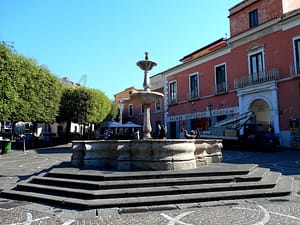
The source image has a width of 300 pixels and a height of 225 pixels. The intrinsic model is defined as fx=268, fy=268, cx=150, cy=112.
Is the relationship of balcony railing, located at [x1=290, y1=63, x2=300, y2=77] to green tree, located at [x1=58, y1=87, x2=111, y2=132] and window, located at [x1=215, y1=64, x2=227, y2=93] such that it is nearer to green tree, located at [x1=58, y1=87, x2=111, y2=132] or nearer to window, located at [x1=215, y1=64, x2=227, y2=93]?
window, located at [x1=215, y1=64, x2=227, y2=93]

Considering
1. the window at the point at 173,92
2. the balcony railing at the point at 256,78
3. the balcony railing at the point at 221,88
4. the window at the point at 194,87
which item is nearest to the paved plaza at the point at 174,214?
the balcony railing at the point at 256,78

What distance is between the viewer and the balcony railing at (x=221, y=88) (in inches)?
925

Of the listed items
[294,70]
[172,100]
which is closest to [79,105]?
[172,100]

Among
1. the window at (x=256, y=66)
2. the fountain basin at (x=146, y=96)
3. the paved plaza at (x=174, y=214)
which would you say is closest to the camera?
the paved plaza at (x=174, y=214)

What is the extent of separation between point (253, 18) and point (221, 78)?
557 cm

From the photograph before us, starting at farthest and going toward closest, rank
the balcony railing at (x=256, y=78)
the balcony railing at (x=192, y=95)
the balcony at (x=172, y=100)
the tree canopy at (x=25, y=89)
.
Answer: the balcony at (x=172, y=100) < the balcony railing at (x=192, y=95) < the balcony railing at (x=256, y=78) < the tree canopy at (x=25, y=89)

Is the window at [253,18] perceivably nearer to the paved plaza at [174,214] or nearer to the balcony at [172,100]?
the balcony at [172,100]

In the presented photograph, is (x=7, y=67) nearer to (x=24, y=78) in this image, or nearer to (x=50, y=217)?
(x=24, y=78)

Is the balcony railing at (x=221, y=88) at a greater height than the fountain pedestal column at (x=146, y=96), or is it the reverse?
the balcony railing at (x=221, y=88)

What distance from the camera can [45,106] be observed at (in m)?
22.3

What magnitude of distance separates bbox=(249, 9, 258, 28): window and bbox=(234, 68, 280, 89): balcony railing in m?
4.55

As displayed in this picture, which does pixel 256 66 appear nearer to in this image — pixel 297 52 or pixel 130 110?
pixel 297 52

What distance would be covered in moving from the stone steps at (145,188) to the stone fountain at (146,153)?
0.61 meters

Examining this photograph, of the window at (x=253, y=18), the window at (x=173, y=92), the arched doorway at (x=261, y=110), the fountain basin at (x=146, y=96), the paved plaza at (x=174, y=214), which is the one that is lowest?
the paved plaza at (x=174, y=214)
